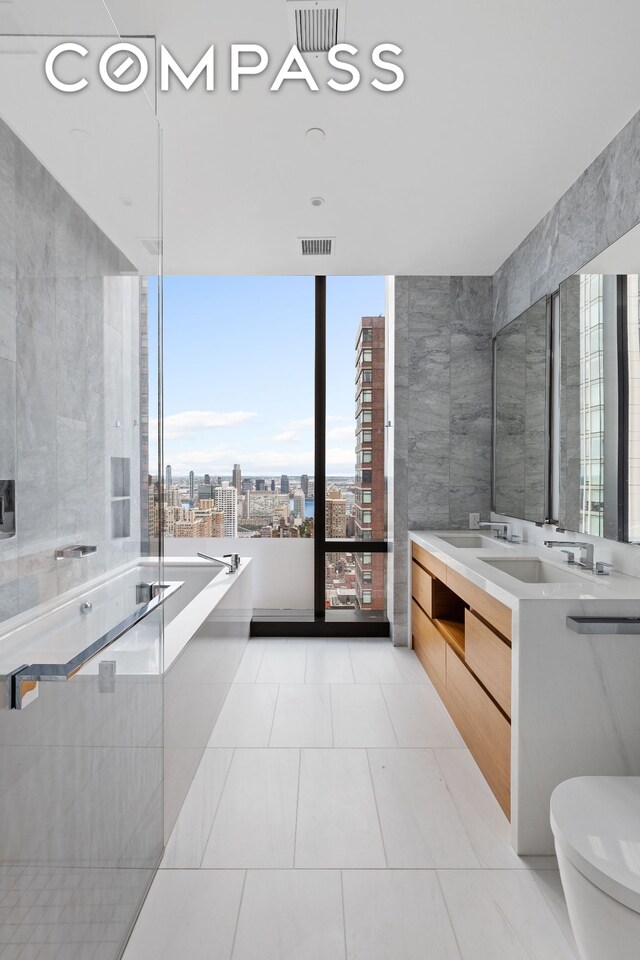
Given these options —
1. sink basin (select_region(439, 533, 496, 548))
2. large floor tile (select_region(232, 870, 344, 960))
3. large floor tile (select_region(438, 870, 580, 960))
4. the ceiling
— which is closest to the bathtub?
large floor tile (select_region(232, 870, 344, 960))

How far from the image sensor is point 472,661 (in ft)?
7.43

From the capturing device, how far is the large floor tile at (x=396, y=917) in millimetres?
1329

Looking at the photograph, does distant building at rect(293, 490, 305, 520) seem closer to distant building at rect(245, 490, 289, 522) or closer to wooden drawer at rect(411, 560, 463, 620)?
distant building at rect(245, 490, 289, 522)

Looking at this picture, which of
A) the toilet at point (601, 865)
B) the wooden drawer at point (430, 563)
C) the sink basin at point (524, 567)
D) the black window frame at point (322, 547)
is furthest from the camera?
the black window frame at point (322, 547)

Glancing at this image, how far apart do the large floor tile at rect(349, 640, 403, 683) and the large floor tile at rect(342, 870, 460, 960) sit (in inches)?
57.9

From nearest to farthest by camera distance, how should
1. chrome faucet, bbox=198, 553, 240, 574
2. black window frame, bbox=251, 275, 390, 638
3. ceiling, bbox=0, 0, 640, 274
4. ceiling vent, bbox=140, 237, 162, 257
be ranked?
ceiling, bbox=0, 0, 640, 274 → ceiling vent, bbox=140, 237, 162, 257 → chrome faucet, bbox=198, 553, 240, 574 → black window frame, bbox=251, 275, 390, 638

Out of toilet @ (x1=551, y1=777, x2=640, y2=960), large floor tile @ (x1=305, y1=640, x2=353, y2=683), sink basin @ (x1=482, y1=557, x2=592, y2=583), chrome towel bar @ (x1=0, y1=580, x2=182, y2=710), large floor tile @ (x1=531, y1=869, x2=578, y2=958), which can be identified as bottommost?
large floor tile @ (x1=531, y1=869, x2=578, y2=958)

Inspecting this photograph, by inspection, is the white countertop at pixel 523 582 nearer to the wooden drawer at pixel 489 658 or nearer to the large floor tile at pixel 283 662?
the wooden drawer at pixel 489 658

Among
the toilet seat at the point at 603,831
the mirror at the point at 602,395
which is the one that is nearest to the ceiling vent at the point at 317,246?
the mirror at the point at 602,395

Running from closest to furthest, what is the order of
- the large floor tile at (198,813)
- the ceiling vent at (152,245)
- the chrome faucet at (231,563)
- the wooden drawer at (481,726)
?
the ceiling vent at (152,245) → the large floor tile at (198,813) → the wooden drawer at (481,726) → the chrome faucet at (231,563)

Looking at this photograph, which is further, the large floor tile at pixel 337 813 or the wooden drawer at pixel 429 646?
the wooden drawer at pixel 429 646

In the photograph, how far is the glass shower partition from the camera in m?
0.88

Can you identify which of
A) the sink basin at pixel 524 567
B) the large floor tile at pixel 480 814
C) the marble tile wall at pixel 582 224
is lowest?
the large floor tile at pixel 480 814

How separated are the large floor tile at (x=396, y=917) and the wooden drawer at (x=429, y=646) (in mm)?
1238
